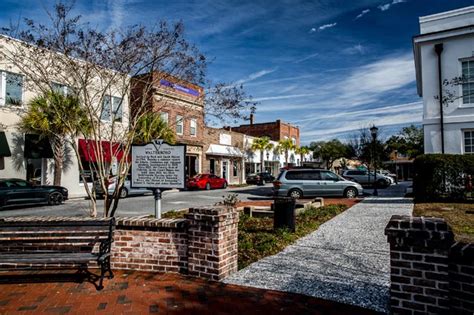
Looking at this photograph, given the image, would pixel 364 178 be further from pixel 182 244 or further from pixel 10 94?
pixel 182 244

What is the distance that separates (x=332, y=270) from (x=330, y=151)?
206 ft

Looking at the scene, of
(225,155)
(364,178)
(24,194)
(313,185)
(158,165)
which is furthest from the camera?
(225,155)

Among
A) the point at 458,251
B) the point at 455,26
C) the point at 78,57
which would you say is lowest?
Result: the point at 458,251

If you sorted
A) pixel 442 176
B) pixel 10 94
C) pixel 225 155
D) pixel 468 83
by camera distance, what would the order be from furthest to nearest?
pixel 225 155, pixel 10 94, pixel 468 83, pixel 442 176

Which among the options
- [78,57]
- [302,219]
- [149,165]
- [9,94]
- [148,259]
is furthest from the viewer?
[9,94]

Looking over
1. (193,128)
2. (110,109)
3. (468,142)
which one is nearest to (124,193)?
(110,109)

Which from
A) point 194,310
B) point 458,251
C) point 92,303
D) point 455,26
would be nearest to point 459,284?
point 458,251

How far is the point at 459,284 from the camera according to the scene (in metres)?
3.29

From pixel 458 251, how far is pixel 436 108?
1379cm

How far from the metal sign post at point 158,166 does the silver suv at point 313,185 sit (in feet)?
39.4

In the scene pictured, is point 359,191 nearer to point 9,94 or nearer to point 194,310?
point 194,310

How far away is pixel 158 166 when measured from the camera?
21.9 ft

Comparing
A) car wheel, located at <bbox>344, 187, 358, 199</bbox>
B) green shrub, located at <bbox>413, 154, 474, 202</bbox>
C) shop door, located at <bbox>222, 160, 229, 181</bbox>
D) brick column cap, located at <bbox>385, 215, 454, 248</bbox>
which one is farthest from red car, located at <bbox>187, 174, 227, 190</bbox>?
brick column cap, located at <bbox>385, 215, 454, 248</bbox>

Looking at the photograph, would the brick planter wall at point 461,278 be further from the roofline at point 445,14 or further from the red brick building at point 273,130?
the red brick building at point 273,130
